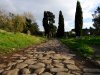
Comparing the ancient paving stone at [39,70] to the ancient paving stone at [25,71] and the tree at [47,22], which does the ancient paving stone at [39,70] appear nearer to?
the ancient paving stone at [25,71]

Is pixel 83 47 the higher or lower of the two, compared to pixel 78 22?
lower

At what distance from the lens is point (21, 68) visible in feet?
28.4

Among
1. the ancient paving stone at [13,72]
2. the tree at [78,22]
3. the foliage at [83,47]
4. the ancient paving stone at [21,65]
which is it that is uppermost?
the tree at [78,22]

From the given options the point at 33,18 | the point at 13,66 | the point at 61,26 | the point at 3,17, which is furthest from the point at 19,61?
the point at 61,26

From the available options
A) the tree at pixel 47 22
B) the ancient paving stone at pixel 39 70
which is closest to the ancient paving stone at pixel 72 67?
the ancient paving stone at pixel 39 70

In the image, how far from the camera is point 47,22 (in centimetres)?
Result: 7669

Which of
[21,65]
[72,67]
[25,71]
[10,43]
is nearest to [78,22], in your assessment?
[10,43]

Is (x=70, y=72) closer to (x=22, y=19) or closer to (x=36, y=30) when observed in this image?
(x=22, y=19)

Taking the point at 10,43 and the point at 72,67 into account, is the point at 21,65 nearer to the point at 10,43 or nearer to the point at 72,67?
the point at 72,67

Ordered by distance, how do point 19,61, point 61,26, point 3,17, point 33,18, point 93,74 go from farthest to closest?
point 61,26, point 33,18, point 3,17, point 19,61, point 93,74

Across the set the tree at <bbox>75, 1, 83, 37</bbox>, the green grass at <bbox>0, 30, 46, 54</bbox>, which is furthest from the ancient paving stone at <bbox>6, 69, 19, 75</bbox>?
the tree at <bbox>75, 1, 83, 37</bbox>

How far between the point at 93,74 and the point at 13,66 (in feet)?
9.33

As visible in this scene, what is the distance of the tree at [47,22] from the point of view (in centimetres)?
7557

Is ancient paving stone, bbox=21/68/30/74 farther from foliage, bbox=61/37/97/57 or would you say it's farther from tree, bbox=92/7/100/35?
tree, bbox=92/7/100/35
